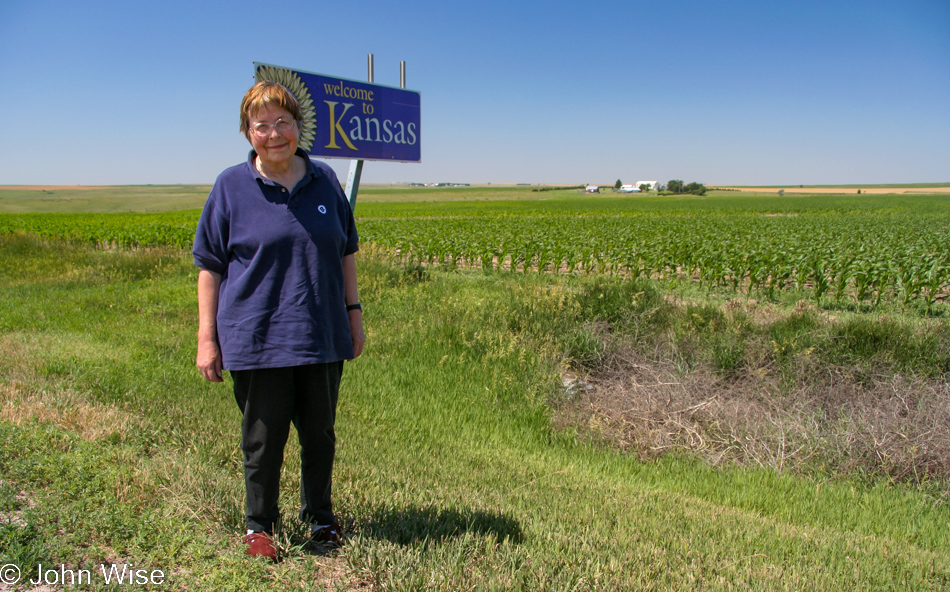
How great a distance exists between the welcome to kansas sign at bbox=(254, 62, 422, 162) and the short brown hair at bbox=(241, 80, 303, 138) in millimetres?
5474

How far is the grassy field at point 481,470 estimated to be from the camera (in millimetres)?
2434

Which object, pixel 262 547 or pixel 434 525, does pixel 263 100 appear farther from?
pixel 434 525

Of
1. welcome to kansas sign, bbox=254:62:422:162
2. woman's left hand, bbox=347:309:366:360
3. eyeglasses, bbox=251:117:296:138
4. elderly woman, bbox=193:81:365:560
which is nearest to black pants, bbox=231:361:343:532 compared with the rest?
elderly woman, bbox=193:81:365:560

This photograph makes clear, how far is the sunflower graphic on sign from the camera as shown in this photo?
24.7 feet

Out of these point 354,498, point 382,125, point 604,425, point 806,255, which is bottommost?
point 604,425

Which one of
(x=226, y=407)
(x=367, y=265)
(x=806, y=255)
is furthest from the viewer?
(x=806, y=255)

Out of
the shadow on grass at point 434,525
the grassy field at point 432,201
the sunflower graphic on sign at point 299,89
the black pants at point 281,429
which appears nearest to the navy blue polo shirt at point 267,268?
the black pants at point 281,429

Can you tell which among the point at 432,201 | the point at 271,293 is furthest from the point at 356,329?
the point at 432,201

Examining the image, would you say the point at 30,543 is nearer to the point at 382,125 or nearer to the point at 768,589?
the point at 768,589

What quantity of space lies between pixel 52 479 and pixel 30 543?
0.76 m

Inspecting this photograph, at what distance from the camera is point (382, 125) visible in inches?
350

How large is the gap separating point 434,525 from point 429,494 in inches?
16.9

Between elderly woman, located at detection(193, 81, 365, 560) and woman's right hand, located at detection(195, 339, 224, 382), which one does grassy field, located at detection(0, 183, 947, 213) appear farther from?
woman's right hand, located at detection(195, 339, 224, 382)

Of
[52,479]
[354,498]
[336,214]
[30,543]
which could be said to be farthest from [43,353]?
[336,214]
